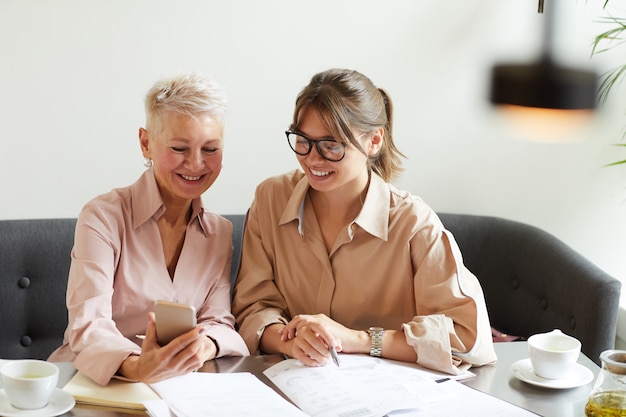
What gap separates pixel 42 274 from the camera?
270 cm

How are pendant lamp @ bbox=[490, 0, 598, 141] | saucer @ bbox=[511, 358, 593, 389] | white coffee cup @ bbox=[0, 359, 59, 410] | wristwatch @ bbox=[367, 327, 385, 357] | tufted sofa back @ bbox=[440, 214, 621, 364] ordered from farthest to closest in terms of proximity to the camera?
tufted sofa back @ bbox=[440, 214, 621, 364] → wristwatch @ bbox=[367, 327, 385, 357] → saucer @ bbox=[511, 358, 593, 389] → white coffee cup @ bbox=[0, 359, 59, 410] → pendant lamp @ bbox=[490, 0, 598, 141]

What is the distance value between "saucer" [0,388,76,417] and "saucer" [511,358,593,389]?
0.94 meters

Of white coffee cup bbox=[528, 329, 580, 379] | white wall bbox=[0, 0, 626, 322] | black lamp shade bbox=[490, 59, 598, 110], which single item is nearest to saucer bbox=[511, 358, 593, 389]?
white coffee cup bbox=[528, 329, 580, 379]

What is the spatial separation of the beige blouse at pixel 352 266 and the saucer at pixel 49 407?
20.3 inches

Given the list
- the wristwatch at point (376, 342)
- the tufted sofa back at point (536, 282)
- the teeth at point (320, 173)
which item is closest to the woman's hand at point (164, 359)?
the wristwatch at point (376, 342)

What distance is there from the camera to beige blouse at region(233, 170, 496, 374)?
2.14 meters

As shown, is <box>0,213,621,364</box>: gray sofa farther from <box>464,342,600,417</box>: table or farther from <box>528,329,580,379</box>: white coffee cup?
<box>528,329,580,379</box>: white coffee cup

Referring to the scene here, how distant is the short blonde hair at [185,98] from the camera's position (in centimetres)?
218

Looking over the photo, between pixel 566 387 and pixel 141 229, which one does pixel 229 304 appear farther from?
pixel 566 387

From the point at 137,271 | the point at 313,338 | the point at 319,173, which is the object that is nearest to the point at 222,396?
the point at 313,338

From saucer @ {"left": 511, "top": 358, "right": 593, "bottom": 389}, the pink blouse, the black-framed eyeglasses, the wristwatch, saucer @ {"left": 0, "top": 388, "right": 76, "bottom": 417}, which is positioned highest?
the black-framed eyeglasses

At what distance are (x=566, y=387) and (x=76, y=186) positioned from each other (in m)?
1.65

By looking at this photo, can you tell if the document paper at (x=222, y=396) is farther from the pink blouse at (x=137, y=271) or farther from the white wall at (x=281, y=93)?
the white wall at (x=281, y=93)

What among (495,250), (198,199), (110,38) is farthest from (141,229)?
(495,250)
